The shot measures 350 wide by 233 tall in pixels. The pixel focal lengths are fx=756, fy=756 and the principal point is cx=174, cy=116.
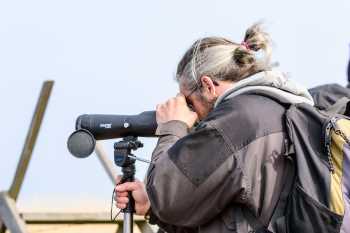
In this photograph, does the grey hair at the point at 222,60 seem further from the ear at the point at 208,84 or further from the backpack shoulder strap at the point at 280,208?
the backpack shoulder strap at the point at 280,208

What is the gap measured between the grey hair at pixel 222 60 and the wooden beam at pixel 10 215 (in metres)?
3.05

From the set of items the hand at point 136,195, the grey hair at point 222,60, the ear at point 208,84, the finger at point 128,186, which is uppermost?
the grey hair at point 222,60

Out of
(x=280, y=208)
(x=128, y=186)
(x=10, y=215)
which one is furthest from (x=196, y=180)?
(x=10, y=215)

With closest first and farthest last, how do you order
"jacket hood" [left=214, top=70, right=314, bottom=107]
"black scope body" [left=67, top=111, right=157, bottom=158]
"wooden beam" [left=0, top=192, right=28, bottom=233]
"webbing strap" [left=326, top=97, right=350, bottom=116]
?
"jacket hood" [left=214, top=70, right=314, bottom=107] → "webbing strap" [left=326, top=97, right=350, bottom=116] → "black scope body" [left=67, top=111, right=157, bottom=158] → "wooden beam" [left=0, top=192, right=28, bottom=233]

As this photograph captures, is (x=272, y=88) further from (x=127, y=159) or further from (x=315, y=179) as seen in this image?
(x=127, y=159)

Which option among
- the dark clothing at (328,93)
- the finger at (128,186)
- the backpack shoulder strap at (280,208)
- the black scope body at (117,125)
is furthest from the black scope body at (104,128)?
the dark clothing at (328,93)

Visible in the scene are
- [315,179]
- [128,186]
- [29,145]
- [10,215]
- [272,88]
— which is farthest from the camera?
[29,145]

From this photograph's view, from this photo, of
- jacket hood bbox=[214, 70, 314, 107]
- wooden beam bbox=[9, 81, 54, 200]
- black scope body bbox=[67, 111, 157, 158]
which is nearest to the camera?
jacket hood bbox=[214, 70, 314, 107]

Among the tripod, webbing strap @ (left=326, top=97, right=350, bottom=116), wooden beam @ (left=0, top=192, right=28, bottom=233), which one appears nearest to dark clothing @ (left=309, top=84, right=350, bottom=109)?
webbing strap @ (left=326, top=97, right=350, bottom=116)

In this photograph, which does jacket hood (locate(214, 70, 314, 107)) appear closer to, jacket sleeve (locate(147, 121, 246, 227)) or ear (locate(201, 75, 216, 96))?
ear (locate(201, 75, 216, 96))

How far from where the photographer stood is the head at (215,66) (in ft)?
7.59

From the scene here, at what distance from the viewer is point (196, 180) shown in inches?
82.0

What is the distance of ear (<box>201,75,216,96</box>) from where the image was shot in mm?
2326

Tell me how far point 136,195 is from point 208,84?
19.1 inches
